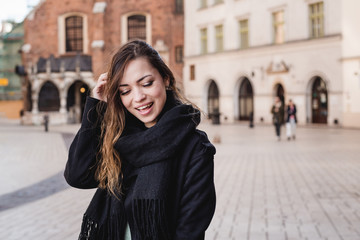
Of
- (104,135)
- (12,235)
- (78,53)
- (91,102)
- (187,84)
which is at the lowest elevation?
(12,235)

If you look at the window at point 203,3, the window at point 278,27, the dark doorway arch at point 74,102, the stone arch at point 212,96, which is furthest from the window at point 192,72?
the window at point 278,27

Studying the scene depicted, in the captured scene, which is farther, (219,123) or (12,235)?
(219,123)

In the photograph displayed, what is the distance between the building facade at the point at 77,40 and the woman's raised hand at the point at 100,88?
1521 inches

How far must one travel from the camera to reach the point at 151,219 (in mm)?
2297

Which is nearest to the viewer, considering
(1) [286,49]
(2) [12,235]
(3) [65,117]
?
(2) [12,235]

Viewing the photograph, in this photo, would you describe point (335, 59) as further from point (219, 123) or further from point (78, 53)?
point (78, 53)

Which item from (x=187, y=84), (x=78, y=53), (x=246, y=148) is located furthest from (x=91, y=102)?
(x=78, y=53)

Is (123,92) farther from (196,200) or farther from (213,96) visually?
(213,96)

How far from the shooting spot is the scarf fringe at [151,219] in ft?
7.55

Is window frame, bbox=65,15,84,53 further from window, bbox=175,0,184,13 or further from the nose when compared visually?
the nose

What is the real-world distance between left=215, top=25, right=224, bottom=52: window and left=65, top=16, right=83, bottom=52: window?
13.4m

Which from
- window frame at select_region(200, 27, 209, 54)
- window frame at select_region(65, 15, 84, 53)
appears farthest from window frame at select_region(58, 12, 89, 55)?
window frame at select_region(200, 27, 209, 54)

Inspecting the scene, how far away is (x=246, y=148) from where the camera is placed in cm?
1745

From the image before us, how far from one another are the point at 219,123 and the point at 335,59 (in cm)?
925
